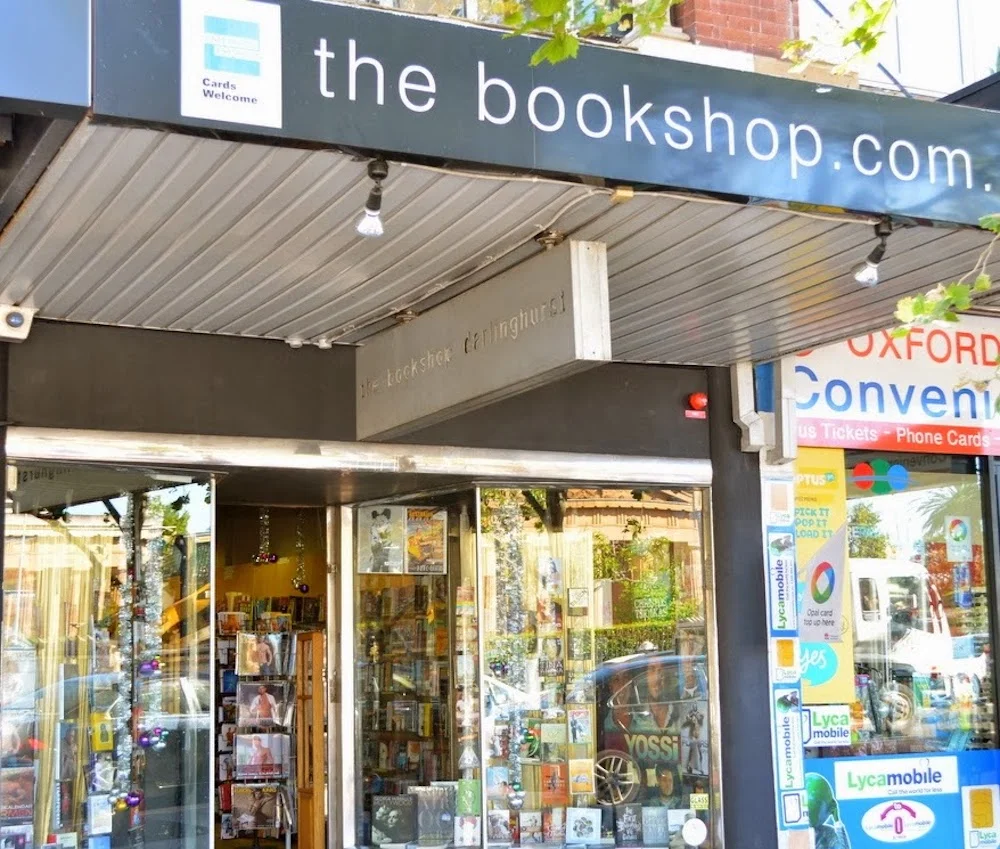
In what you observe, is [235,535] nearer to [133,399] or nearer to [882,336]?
[133,399]

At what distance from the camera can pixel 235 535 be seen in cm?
1092

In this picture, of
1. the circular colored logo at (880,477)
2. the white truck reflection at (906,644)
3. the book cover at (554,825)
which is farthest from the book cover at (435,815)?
the circular colored logo at (880,477)

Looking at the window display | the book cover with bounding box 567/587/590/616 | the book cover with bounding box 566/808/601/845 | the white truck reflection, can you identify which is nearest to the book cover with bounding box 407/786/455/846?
the window display

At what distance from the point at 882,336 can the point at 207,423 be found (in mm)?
4598

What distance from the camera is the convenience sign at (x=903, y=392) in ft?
27.9

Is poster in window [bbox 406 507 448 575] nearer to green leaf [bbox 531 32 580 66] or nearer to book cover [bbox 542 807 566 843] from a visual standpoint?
book cover [bbox 542 807 566 843]

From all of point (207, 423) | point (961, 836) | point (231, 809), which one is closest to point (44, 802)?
point (207, 423)

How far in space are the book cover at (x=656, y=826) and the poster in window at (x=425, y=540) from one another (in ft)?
6.49

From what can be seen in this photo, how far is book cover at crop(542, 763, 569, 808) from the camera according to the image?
8.09 metres

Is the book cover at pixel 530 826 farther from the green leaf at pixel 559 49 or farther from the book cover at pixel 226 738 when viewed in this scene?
the green leaf at pixel 559 49

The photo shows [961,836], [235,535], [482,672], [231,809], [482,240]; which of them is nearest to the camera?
[482,240]

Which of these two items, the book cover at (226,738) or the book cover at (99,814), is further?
the book cover at (226,738)

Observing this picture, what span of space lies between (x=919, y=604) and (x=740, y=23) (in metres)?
4.09

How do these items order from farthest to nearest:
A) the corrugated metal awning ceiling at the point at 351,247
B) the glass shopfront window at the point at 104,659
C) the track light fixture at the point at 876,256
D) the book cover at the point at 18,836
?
the glass shopfront window at the point at 104,659, the book cover at the point at 18,836, the track light fixture at the point at 876,256, the corrugated metal awning ceiling at the point at 351,247
